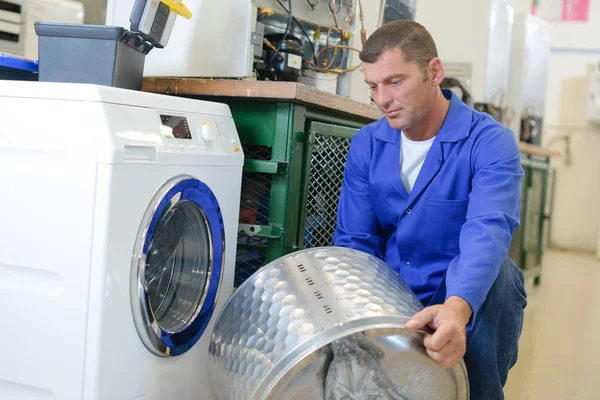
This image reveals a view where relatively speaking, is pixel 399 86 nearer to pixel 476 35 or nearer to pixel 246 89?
pixel 246 89

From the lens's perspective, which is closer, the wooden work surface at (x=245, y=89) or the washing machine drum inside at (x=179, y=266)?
the washing machine drum inside at (x=179, y=266)

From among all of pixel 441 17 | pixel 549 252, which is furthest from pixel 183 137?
pixel 549 252

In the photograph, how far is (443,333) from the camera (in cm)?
124

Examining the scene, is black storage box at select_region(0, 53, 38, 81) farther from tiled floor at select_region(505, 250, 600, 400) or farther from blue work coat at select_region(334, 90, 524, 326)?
tiled floor at select_region(505, 250, 600, 400)

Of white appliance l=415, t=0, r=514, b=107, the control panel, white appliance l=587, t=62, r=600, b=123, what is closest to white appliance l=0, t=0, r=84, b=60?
the control panel

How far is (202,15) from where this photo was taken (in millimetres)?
2064

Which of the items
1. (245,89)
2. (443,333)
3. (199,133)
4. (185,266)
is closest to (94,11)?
Result: (245,89)

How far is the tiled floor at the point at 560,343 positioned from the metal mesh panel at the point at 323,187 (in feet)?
2.83

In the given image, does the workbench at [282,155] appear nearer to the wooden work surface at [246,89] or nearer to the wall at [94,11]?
the wooden work surface at [246,89]

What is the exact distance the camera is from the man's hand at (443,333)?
4.07 feet

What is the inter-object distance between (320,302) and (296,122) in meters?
0.73

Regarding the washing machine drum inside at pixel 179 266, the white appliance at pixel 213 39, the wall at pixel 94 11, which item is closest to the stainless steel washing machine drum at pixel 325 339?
the washing machine drum inside at pixel 179 266

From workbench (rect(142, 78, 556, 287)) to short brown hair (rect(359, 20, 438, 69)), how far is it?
10.8 inches

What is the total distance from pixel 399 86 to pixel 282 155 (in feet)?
1.43
